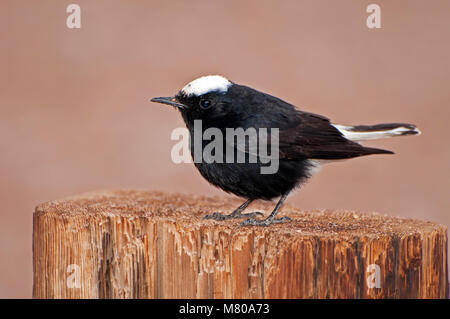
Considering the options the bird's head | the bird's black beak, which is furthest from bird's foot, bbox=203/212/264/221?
the bird's black beak

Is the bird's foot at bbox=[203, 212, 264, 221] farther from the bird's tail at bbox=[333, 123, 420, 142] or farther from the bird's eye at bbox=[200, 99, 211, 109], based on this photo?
the bird's tail at bbox=[333, 123, 420, 142]

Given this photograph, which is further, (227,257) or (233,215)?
(233,215)

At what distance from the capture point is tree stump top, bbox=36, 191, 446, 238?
115 inches

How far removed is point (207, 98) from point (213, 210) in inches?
28.7

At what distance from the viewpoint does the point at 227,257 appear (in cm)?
277

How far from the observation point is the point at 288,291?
2674 millimetres

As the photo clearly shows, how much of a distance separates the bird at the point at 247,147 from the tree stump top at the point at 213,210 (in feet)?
0.75

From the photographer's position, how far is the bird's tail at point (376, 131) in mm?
3875

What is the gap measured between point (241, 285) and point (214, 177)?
93 cm

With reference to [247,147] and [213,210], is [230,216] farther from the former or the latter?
[247,147]

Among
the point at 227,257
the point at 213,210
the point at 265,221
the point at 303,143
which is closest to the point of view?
the point at 227,257

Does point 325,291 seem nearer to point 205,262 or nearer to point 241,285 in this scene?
point 241,285

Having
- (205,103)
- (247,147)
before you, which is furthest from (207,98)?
(247,147)

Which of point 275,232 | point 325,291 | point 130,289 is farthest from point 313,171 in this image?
point 130,289
